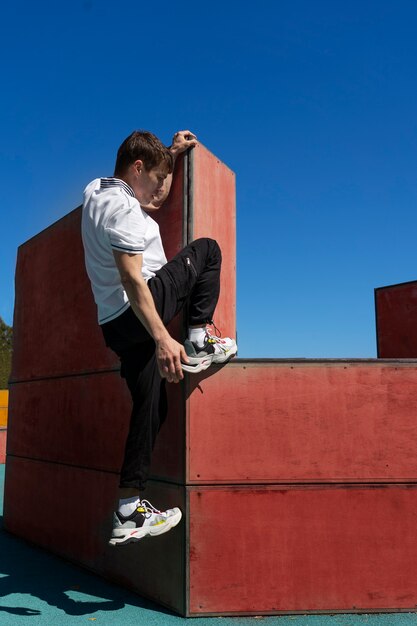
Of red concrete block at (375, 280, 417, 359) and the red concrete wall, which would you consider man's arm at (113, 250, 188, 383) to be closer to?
the red concrete wall

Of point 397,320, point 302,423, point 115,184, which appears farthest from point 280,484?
point 397,320

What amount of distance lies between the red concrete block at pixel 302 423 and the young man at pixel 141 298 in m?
0.24

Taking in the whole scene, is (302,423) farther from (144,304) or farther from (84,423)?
(84,423)

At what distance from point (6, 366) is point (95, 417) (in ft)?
122

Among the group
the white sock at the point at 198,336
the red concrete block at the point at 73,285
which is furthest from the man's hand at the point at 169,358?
the red concrete block at the point at 73,285

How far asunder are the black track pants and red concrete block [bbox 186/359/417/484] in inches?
14.4

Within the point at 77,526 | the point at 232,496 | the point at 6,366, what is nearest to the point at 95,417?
the point at 77,526

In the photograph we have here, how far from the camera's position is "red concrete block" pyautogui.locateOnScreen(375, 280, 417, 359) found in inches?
435

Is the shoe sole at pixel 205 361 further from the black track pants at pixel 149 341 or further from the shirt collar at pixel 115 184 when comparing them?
the shirt collar at pixel 115 184

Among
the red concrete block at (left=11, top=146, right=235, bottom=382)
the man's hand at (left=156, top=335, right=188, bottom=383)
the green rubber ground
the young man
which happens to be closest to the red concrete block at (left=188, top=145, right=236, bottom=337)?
the red concrete block at (left=11, top=146, right=235, bottom=382)

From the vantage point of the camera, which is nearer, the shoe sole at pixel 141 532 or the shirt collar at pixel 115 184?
the shoe sole at pixel 141 532

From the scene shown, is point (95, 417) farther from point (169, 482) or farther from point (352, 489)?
point (352, 489)

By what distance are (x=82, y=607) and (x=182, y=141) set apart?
2965mm

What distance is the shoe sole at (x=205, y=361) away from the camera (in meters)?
3.45
